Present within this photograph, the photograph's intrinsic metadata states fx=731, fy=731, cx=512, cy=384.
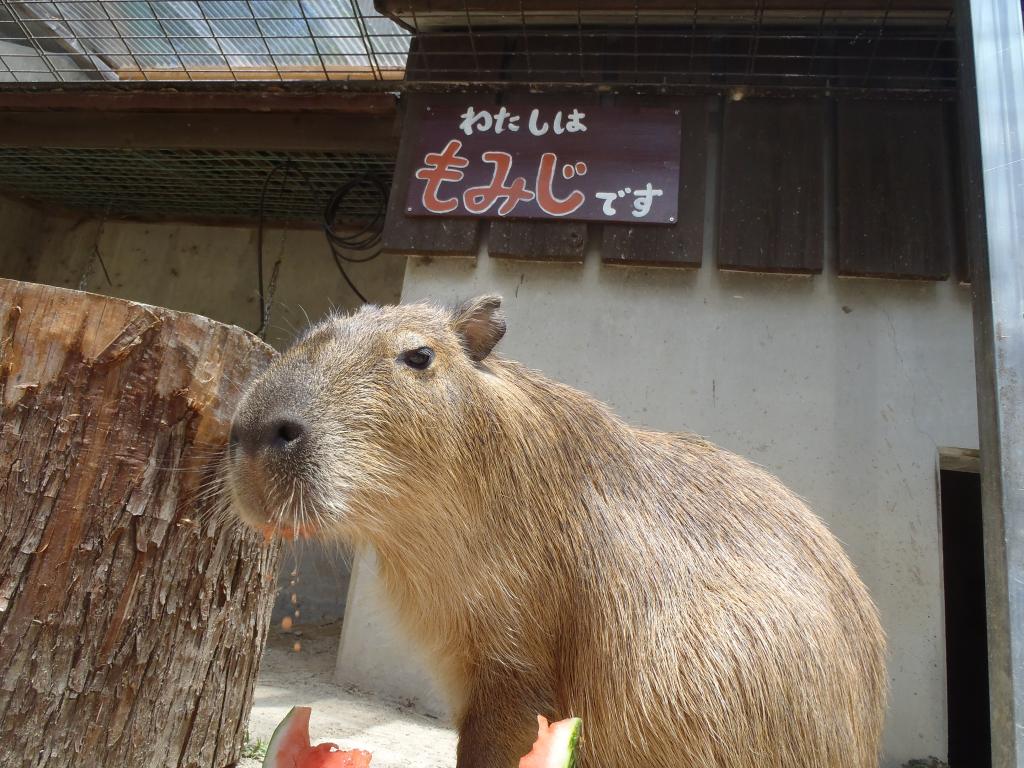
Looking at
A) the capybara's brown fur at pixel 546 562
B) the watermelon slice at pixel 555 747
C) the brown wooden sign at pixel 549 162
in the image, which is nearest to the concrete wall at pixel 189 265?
the brown wooden sign at pixel 549 162

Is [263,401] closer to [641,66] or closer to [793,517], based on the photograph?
[793,517]

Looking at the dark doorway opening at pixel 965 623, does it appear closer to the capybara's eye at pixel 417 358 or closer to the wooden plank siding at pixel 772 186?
the wooden plank siding at pixel 772 186

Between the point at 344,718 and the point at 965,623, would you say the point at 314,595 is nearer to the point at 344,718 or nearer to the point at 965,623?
the point at 344,718

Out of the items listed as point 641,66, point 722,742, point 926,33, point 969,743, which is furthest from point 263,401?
point 969,743

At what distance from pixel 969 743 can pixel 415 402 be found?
491cm

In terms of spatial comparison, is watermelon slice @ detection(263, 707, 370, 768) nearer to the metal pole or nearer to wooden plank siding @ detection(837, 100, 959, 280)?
the metal pole

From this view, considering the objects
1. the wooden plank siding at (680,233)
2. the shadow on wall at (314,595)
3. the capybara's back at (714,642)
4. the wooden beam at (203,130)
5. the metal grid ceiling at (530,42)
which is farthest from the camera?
the shadow on wall at (314,595)

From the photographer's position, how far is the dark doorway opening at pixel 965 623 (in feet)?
16.0

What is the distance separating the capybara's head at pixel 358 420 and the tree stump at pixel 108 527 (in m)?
0.29

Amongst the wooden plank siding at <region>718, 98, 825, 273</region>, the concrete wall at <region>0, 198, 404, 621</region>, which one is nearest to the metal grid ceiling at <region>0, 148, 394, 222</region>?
the concrete wall at <region>0, 198, 404, 621</region>

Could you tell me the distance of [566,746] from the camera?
175 centimetres

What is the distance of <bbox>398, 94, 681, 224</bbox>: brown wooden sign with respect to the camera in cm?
450

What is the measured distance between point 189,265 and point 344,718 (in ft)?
18.8

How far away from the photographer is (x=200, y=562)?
7.36ft
